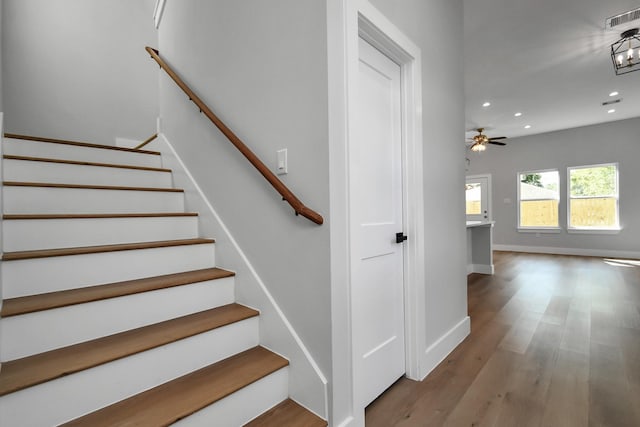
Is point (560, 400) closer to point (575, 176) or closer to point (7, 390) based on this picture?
point (7, 390)

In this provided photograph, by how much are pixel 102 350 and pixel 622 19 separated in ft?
17.0

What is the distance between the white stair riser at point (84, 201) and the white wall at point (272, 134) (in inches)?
13.6

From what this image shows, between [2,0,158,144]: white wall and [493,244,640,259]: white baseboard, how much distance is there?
896 centimetres

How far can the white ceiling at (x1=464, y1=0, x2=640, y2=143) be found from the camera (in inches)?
117

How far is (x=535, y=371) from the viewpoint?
1968 millimetres

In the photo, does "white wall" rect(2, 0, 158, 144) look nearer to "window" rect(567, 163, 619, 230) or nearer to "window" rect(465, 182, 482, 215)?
"window" rect(465, 182, 482, 215)

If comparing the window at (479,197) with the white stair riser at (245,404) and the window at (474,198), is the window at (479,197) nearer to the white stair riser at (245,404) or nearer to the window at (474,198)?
the window at (474,198)

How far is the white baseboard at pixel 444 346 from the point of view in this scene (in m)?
1.98

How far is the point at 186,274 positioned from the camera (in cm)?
175

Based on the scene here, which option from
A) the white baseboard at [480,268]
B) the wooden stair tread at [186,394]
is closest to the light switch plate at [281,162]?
the wooden stair tread at [186,394]

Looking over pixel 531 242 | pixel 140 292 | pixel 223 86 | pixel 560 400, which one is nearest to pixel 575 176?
pixel 531 242

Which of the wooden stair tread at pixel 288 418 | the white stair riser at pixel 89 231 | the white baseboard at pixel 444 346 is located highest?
the white stair riser at pixel 89 231

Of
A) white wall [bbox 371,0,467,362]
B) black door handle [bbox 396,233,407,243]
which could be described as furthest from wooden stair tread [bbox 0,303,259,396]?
white wall [bbox 371,0,467,362]

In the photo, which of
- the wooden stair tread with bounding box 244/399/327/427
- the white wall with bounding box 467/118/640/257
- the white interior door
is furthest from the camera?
the white wall with bounding box 467/118/640/257
